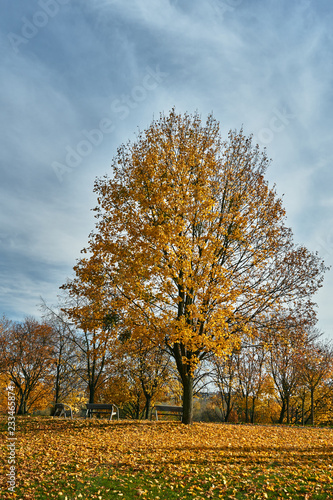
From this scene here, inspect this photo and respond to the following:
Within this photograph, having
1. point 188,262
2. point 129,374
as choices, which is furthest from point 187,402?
point 129,374

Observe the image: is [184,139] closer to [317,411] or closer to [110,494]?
[110,494]

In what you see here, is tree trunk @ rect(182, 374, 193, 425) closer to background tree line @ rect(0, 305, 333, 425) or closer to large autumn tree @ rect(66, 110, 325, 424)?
large autumn tree @ rect(66, 110, 325, 424)

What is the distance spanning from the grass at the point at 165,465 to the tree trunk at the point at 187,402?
1.96 metres

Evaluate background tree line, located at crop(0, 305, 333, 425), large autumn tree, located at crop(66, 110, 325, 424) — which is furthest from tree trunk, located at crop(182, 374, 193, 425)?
→ background tree line, located at crop(0, 305, 333, 425)

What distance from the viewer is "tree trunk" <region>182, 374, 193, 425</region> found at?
12.7m

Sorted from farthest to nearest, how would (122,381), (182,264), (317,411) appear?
(317,411) < (122,381) < (182,264)

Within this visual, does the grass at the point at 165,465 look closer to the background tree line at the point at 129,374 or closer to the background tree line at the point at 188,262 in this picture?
the background tree line at the point at 188,262

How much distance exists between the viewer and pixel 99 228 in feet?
42.2

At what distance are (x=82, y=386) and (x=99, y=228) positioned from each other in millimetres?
26171

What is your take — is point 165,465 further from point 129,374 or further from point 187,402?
point 129,374

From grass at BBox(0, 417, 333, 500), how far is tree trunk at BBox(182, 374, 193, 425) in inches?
77.3

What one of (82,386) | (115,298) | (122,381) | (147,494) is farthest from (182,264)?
(82,386)

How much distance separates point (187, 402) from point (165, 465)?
6.30m

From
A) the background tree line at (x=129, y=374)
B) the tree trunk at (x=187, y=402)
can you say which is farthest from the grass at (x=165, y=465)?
the background tree line at (x=129, y=374)
